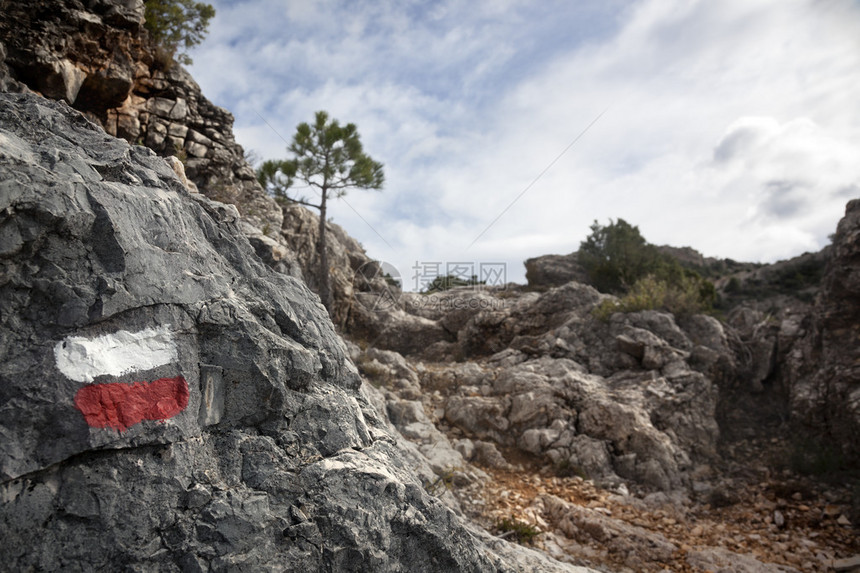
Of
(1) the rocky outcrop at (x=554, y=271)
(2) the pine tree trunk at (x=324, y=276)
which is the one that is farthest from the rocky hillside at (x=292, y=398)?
(1) the rocky outcrop at (x=554, y=271)

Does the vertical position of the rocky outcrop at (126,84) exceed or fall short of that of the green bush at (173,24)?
it falls short

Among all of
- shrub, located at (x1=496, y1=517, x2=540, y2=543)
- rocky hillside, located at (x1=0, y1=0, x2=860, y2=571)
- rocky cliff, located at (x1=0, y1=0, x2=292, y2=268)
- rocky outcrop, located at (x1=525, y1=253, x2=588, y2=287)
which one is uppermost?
rocky outcrop, located at (x1=525, y1=253, x2=588, y2=287)

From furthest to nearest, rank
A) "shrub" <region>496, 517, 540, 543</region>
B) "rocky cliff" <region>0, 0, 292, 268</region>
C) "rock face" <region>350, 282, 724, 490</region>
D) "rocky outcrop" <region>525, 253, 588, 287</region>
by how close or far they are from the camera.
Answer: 1. "rocky outcrop" <region>525, 253, 588, 287</region>
2. "rock face" <region>350, 282, 724, 490</region>
3. "rocky cliff" <region>0, 0, 292, 268</region>
4. "shrub" <region>496, 517, 540, 543</region>

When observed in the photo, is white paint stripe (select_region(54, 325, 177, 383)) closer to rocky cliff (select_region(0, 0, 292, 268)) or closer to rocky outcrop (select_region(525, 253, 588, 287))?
rocky cliff (select_region(0, 0, 292, 268))

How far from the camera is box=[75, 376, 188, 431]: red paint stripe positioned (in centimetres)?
213

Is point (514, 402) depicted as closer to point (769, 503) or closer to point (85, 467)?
point (769, 503)

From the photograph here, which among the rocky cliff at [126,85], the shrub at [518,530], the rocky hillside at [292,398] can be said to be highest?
the rocky cliff at [126,85]

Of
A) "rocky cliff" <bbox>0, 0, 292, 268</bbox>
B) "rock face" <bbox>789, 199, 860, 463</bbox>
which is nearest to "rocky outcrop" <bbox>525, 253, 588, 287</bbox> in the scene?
"rock face" <bbox>789, 199, 860, 463</bbox>

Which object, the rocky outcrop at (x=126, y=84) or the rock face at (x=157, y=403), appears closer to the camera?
the rock face at (x=157, y=403)

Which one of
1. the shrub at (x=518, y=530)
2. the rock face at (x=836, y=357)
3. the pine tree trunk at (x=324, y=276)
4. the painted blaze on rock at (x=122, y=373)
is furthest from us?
the pine tree trunk at (x=324, y=276)

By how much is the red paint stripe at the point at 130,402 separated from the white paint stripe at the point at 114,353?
0.08m

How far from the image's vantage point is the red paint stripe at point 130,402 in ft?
6.98

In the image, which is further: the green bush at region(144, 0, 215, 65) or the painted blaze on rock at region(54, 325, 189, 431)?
the green bush at region(144, 0, 215, 65)

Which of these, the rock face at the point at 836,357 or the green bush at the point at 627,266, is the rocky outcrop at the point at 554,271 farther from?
the rock face at the point at 836,357
